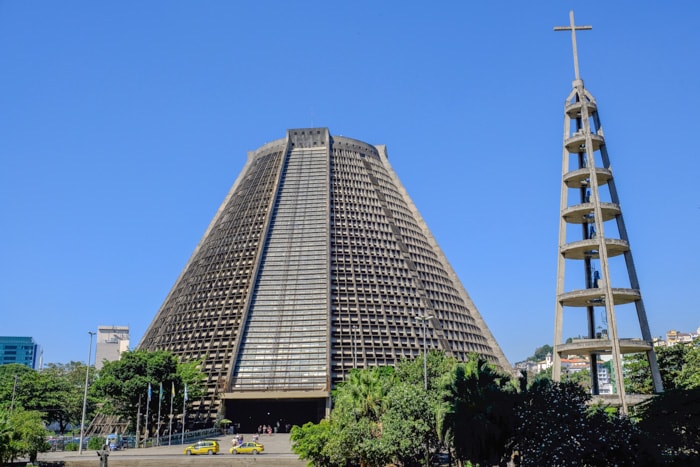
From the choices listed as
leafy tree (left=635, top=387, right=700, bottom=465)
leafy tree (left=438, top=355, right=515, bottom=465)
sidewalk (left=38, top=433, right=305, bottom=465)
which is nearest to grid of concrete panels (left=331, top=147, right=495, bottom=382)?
sidewalk (left=38, top=433, right=305, bottom=465)

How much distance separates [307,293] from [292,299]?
2.11 meters

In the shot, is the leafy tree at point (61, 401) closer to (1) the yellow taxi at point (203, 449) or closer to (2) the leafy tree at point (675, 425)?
(1) the yellow taxi at point (203, 449)

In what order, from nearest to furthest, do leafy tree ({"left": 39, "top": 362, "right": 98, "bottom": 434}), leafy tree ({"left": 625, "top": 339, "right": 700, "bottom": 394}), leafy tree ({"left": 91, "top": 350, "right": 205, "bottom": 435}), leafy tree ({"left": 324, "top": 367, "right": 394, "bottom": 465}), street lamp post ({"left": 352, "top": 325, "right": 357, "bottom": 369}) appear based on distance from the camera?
leafy tree ({"left": 324, "top": 367, "right": 394, "bottom": 465}) < leafy tree ({"left": 91, "top": 350, "right": 205, "bottom": 435}) < leafy tree ({"left": 625, "top": 339, "right": 700, "bottom": 394}) < street lamp post ({"left": 352, "top": 325, "right": 357, "bottom": 369}) < leafy tree ({"left": 39, "top": 362, "right": 98, "bottom": 434})

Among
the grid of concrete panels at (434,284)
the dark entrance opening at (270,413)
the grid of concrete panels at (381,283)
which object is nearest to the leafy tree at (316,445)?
the grid of concrete panels at (381,283)

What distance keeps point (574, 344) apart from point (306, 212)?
55200 mm

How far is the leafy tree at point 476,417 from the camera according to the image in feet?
104

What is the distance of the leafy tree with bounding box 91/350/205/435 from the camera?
216 feet

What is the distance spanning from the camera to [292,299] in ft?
275

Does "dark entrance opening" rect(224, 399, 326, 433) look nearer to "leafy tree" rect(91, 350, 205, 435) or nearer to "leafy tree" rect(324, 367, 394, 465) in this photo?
"leafy tree" rect(91, 350, 205, 435)

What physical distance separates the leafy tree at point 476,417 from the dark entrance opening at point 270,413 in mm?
47567

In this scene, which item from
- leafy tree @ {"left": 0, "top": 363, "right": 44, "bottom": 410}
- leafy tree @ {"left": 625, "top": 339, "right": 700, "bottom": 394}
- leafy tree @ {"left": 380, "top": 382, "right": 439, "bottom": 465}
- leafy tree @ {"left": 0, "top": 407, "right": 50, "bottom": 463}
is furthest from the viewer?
leafy tree @ {"left": 0, "top": 363, "right": 44, "bottom": 410}

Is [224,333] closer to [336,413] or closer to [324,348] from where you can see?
[324,348]

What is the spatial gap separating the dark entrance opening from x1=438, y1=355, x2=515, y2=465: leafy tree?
4757 cm

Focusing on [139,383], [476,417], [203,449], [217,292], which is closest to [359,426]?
[476,417]
